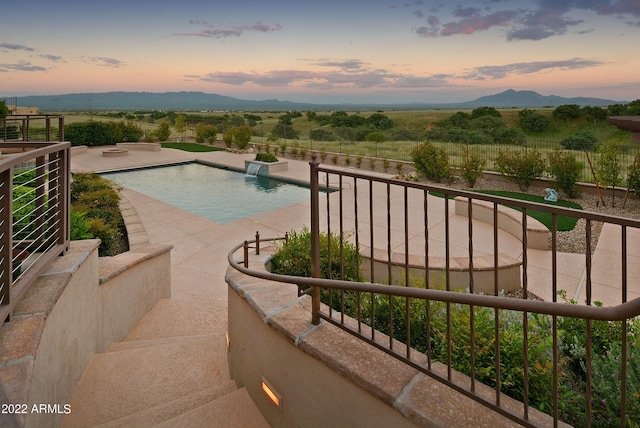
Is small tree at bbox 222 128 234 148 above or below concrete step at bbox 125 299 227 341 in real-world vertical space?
above

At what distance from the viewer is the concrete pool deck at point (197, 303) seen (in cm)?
270

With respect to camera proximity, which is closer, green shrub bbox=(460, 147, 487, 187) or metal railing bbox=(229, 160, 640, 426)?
metal railing bbox=(229, 160, 640, 426)

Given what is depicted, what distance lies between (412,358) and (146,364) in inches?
95.1

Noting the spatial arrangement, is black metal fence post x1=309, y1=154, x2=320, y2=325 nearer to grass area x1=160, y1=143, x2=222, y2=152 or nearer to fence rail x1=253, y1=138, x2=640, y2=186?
fence rail x1=253, y1=138, x2=640, y2=186

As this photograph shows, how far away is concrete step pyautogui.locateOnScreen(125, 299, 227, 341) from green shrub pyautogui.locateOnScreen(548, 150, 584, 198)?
32.7 ft

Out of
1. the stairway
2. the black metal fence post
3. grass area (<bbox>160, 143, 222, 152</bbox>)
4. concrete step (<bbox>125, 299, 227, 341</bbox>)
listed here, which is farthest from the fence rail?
the stairway

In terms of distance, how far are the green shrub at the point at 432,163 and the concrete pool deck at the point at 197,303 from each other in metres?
5.46

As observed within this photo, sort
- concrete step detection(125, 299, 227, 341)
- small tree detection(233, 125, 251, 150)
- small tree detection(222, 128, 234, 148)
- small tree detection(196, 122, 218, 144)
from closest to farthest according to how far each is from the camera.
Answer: concrete step detection(125, 299, 227, 341), small tree detection(233, 125, 251, 150), small tree detection(222, 128, 234, 148), small tree detection(196, 122, 218, 144)

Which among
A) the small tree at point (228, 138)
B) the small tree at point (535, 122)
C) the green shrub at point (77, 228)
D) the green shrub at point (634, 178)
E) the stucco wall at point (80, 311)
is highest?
the small tree at point (535, 122)

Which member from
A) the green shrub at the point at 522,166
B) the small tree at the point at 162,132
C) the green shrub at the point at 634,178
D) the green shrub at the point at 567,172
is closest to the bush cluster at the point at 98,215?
the green shrub at the point at 522,166

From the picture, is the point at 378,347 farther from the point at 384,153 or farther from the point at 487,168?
the point at 384,153

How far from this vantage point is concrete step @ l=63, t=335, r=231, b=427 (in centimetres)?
272

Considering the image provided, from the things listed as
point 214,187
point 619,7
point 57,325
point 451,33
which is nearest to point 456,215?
point 57,325

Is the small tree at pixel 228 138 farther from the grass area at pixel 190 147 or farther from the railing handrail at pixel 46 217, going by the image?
the railing handrail at pixel 46 217
